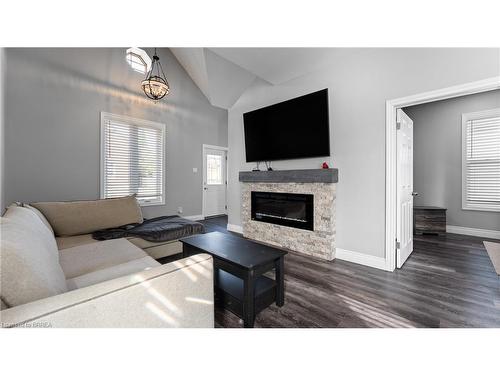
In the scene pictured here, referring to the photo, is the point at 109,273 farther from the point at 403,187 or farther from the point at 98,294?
the point at 403,187

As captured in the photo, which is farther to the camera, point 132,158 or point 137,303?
point 132,158

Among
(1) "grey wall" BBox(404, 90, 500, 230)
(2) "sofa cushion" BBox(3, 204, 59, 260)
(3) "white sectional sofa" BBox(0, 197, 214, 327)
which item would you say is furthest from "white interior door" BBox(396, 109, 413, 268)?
(2) "sofa cushion" BBox(3, 204, 59, 260)

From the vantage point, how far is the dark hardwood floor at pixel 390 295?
152 cm

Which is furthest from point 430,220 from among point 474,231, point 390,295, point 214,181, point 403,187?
point 214,181

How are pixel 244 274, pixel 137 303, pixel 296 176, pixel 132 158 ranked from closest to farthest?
1. pixel 137 303
2. pixel 244 274
3. pixel 296 176
4. pixel 132 158

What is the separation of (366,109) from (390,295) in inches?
81.6

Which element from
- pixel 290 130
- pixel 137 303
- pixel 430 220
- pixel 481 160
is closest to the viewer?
pixel 137 303

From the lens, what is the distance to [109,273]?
4.58 feet

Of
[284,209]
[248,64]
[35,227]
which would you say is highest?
[248,64]

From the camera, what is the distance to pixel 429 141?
4.17 m

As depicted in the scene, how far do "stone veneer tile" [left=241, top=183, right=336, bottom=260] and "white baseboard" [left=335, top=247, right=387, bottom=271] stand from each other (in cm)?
11

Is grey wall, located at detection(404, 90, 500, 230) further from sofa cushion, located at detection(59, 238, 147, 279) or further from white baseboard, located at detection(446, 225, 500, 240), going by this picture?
sofa cushion, located at detection(59, 238, 147, 279)

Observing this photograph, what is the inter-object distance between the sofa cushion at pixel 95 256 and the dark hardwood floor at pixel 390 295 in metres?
0.91
